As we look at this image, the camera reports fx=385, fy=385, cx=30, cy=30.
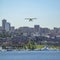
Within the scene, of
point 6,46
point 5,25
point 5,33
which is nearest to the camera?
point 6,46

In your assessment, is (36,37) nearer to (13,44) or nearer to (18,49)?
(13,44)

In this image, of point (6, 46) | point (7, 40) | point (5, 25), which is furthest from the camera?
point (5, 25)

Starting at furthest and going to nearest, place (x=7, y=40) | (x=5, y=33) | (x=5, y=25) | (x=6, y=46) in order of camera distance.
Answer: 1. (x=5, y=25)
2. (x=5, y=33)
3. (x=7, y=40)
4. (x=6, y=46)

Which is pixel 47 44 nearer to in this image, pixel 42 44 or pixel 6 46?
pixel 42 44

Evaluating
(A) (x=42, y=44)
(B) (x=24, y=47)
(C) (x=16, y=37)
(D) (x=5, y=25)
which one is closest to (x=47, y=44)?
(A) (x=42, y=44)

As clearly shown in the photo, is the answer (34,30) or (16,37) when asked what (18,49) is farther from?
(34,30)

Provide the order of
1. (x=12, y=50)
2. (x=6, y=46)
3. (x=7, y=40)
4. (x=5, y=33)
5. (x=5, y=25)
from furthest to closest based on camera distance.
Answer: (x=5, y=25), (x=5, y=33), (x=7, y=40), (x=6, y=46), (x=12, y=50)

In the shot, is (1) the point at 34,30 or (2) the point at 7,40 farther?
(1) the point at 34,30

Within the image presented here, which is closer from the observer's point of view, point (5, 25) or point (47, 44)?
point (47, 44)

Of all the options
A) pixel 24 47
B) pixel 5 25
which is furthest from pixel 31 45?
pixel 5 25
